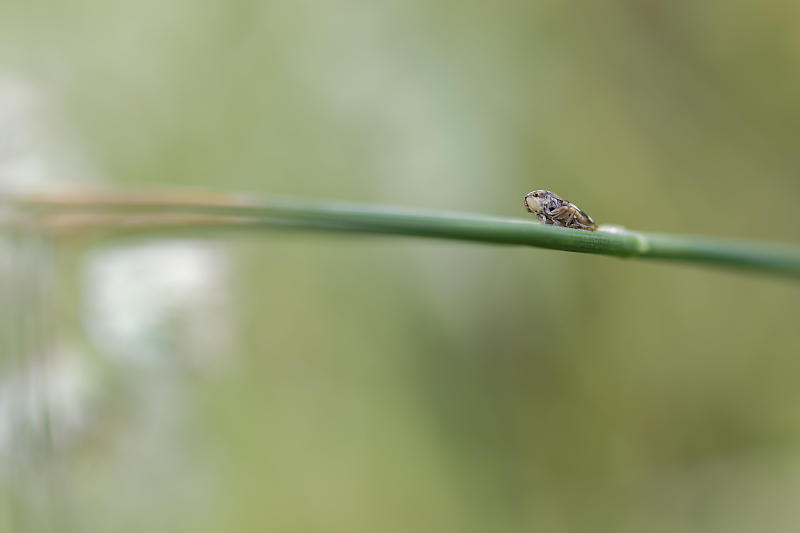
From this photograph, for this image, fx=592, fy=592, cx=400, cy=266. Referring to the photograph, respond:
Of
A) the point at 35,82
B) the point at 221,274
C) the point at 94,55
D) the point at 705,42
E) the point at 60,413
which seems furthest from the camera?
the point at 705,42

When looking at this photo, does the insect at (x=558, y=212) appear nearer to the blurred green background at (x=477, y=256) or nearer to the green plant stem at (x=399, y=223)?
the green plant stem at (x=399, y=223)

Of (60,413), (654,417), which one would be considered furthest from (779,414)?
(60,413)

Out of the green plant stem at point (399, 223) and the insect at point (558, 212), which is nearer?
the green plant stem at point (399, 223)

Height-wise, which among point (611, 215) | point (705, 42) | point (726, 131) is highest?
point (705, 42)

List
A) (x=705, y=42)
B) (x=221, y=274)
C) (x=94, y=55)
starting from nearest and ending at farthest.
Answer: (x=221, y=274) < (x=94, y=55) < (x=705, y=42)

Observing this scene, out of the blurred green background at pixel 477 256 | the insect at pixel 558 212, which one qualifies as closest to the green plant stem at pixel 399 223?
the insect at pixel 558 212

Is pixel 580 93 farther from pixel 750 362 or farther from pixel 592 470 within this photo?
pixel 592 470

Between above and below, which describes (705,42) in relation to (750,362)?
above
